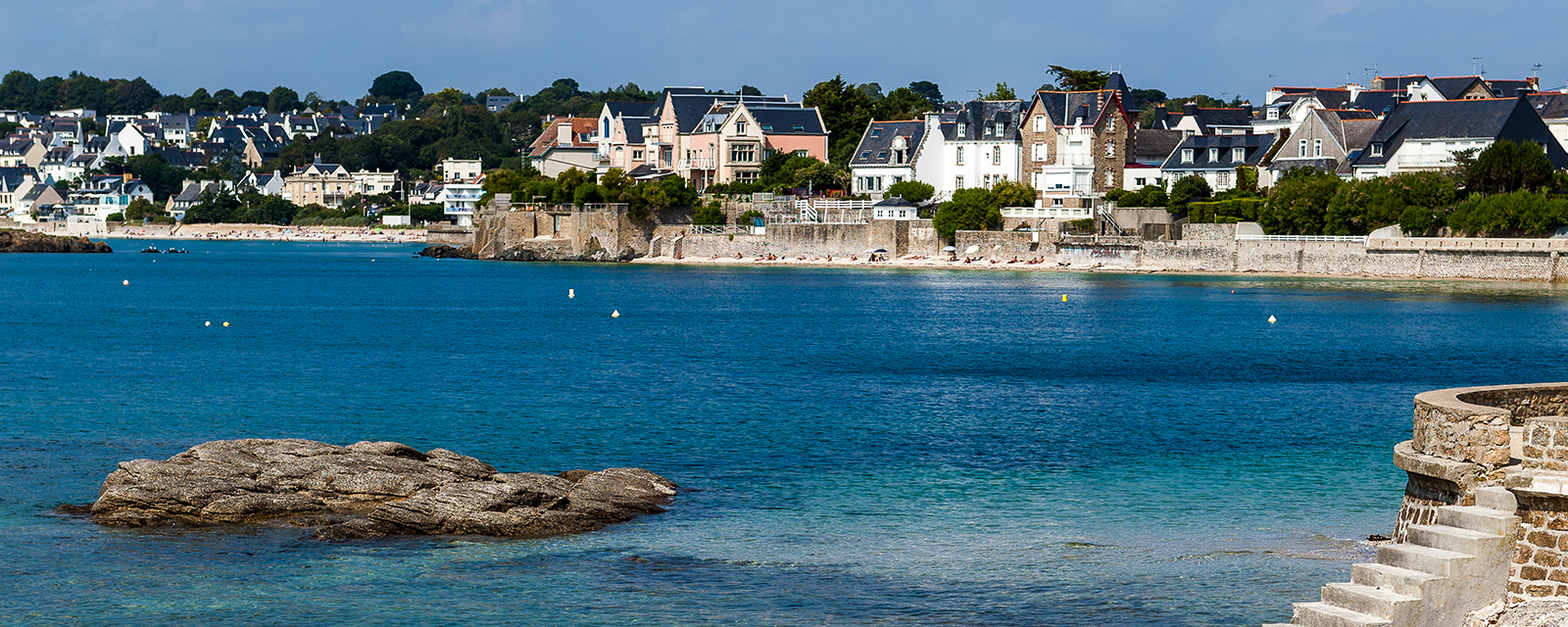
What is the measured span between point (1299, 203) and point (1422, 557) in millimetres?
69754

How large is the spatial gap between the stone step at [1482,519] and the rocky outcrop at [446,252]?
11388 centimetres

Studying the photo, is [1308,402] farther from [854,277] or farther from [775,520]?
[854,277]

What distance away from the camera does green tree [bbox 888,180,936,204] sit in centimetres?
9588

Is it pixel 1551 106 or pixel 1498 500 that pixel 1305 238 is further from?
pixel 1498 500

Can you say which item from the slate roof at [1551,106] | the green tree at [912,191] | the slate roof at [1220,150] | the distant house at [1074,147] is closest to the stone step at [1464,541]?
the distant house at [1074,147]

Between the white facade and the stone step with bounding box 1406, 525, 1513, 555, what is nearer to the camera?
the stone step with bounding box 1406, 525, 1513, 555

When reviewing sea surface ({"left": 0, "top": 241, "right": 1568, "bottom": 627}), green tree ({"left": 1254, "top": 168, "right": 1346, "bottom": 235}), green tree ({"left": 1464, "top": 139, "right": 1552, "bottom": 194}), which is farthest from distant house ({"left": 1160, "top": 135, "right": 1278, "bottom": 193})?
sea surface ({"left": 0, "top": 241, "right": 1568, "bottom": 627})

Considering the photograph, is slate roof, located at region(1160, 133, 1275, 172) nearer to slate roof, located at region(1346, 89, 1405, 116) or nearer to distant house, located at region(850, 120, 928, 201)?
slate roof, located at region(1346, 89, 1405, 116)

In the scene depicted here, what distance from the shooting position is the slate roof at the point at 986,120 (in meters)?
96.7

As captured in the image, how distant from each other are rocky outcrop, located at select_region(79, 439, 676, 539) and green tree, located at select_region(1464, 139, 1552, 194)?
63.4 meters

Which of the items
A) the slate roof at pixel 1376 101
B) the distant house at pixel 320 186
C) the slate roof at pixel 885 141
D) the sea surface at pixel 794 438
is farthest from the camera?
the distant house at pixel 320 186

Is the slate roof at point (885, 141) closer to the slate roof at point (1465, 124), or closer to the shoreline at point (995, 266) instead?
the shoreline at point (995, 266)

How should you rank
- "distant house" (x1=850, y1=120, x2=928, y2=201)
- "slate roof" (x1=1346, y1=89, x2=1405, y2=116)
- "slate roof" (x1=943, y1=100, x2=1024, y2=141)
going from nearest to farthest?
"slate roof" (x1=1346, y1=89, x2=1405, y2=116) < "slate roof" (x1=943, y1=100, x2=1024, y2=141) < "distant house" (x1=850, y1=120, x2=928, y2=201)

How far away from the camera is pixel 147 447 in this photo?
25.9m
